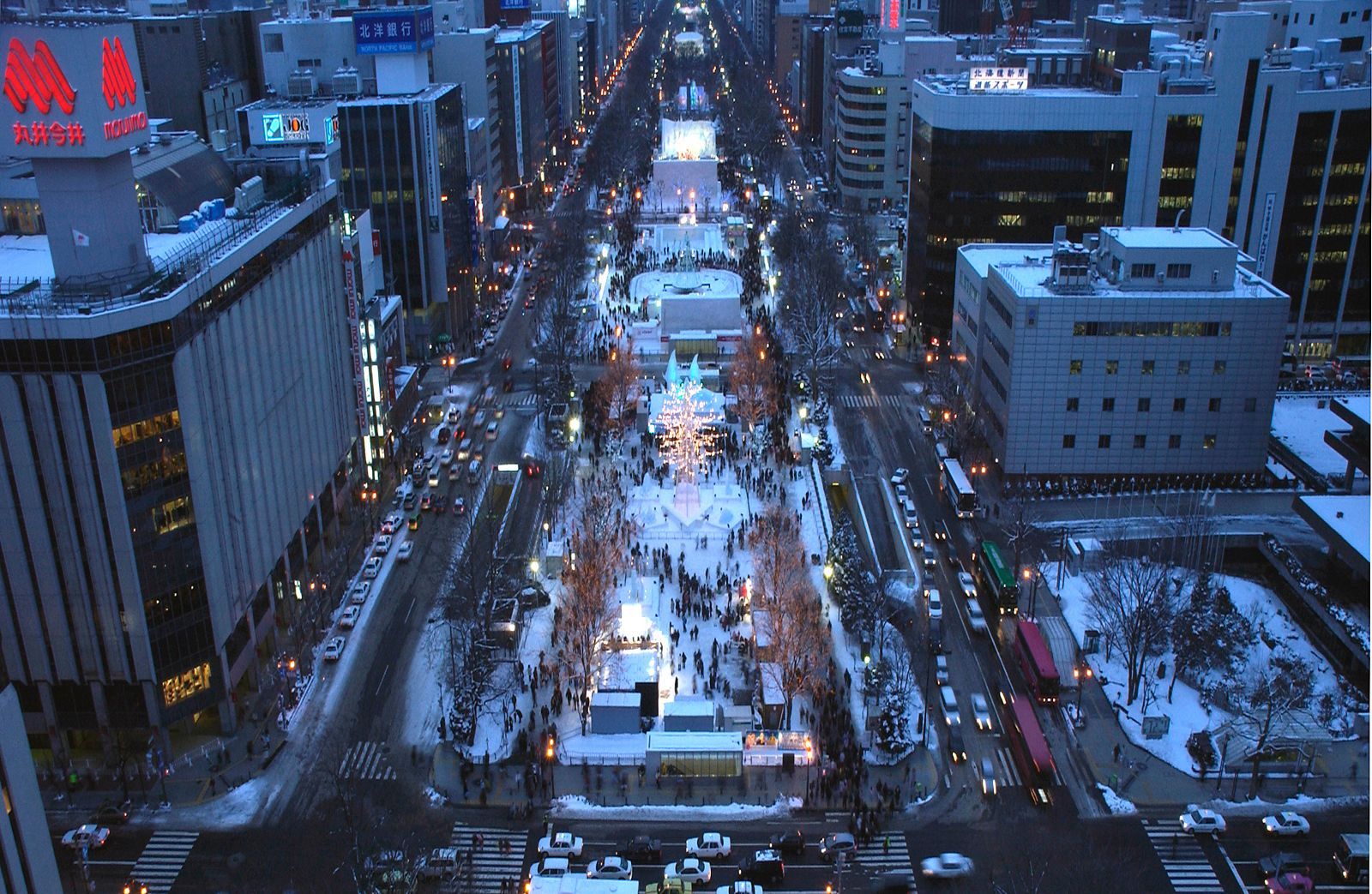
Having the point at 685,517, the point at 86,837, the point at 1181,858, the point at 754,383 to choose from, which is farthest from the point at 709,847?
the point at 754,383

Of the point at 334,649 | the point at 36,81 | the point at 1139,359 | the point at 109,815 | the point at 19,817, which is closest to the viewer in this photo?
the point at 19,817

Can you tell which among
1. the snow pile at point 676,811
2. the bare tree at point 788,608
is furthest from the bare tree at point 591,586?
the bare tree at point 788,608

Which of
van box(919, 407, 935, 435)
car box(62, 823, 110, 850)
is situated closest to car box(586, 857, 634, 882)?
car box(62, 823, 110, 850)

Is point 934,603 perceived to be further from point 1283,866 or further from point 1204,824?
point 1283,866

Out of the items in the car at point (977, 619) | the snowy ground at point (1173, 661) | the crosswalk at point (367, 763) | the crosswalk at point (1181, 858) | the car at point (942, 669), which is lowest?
the crosswalk at point (1181, 858)

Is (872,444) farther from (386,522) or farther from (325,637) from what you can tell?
(325,637)

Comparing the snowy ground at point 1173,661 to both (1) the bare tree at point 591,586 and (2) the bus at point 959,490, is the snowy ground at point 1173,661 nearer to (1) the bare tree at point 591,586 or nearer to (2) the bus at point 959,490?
(2) the bus at point 959,490

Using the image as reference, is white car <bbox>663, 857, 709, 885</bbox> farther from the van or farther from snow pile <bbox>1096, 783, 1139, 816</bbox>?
the van

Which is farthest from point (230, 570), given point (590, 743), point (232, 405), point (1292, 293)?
point (1292, 293)
